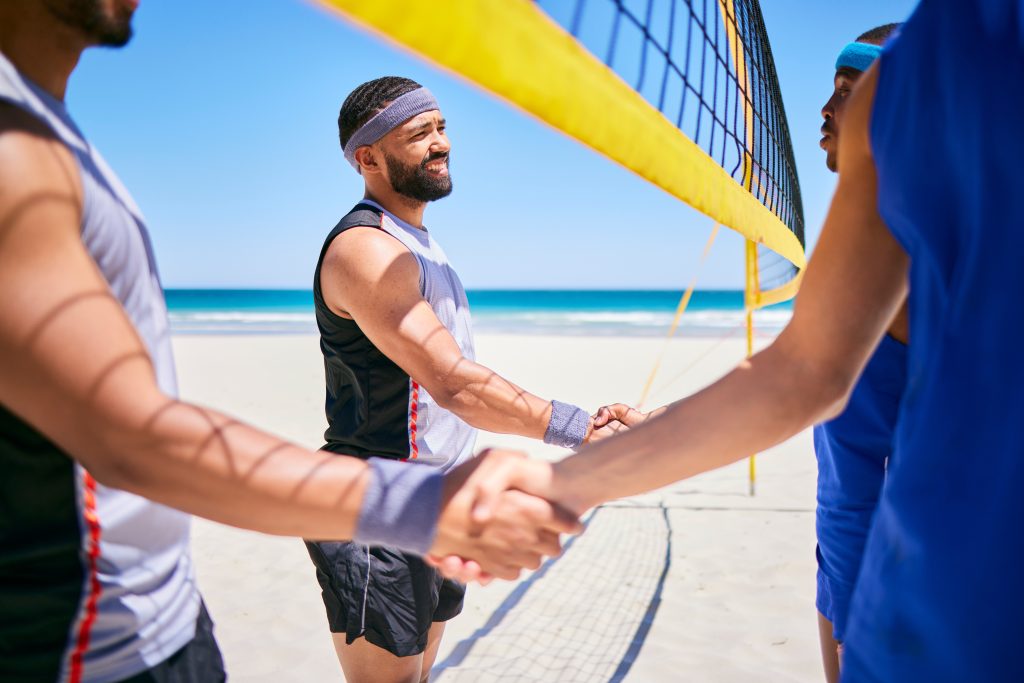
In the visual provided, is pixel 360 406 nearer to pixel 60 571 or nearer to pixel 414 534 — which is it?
pixel 414 534

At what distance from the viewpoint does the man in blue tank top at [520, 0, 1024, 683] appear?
2.24 ft

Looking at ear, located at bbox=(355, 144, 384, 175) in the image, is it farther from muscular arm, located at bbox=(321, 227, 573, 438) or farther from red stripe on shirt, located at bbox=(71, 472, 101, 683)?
red stripe on shirt, located at bbox=(71, 472, 101, 683)

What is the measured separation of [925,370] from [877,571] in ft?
0.80

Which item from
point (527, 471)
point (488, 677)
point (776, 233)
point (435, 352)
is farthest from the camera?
point (488, 677)

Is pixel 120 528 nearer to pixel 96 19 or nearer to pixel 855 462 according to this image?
pixel 96 19

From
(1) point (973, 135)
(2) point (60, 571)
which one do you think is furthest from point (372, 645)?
(1) point (973, 135)

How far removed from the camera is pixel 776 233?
8.76 ft

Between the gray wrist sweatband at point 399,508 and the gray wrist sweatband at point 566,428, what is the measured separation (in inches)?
35.7

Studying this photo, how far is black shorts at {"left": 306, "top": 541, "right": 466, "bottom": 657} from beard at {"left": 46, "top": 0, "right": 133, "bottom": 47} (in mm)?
1428

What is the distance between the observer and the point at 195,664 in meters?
1.13

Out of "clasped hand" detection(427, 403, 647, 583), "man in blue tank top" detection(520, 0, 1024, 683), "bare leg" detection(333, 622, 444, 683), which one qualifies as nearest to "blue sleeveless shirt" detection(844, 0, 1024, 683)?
"man in blue tank top" detection(520, 0, 1024, 683)

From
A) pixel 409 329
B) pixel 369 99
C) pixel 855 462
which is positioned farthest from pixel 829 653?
pixel 369 99

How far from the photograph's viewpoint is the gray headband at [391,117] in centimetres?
238

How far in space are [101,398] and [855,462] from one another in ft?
5.68
